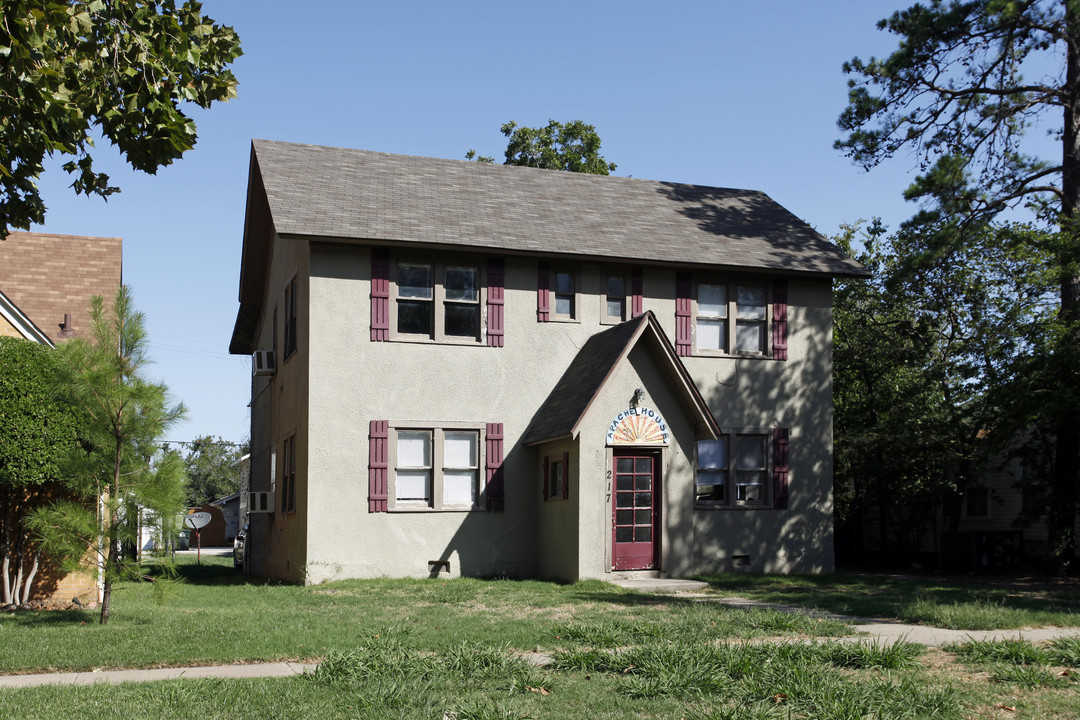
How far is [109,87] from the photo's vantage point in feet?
27.6

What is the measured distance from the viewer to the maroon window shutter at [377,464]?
18.5 meters

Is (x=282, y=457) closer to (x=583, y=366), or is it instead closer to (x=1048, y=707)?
(x=583, y=366)

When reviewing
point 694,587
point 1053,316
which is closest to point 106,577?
point 694,587

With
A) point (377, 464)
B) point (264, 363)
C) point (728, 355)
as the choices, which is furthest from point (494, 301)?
point (264, 363)

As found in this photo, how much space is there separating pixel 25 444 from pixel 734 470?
13.2 meters

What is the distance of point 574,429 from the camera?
17.3m

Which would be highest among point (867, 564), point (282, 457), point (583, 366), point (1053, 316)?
point (1053, 316)

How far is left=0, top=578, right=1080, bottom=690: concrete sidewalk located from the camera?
8188 mm

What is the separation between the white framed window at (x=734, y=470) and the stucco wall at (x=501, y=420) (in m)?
0.27

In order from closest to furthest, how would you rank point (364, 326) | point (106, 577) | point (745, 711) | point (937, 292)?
point (745, 711), point (106, 577), point (364, 326), point (937, 292)

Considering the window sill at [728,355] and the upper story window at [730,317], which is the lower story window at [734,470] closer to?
the window sill at [728,355]

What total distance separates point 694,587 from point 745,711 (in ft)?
34.7

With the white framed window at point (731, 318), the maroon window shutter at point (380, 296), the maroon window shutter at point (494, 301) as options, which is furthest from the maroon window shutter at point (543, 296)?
the white framed window at point (731, 318)

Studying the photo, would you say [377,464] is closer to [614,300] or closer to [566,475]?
[566,475]
